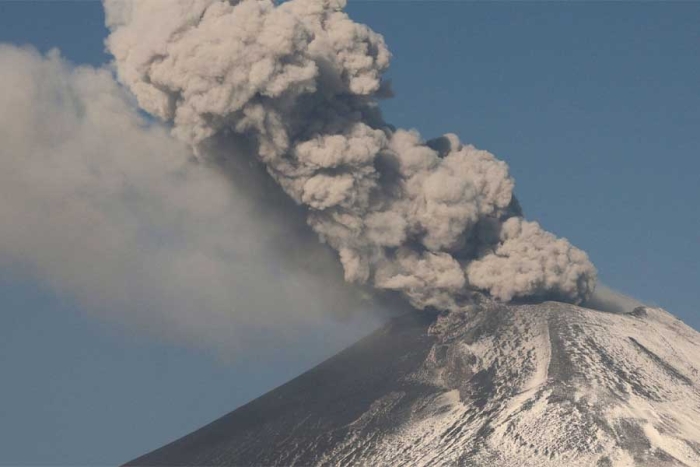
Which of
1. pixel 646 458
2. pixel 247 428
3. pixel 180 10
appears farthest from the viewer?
pixel 247 428

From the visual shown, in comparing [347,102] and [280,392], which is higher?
[347,102]

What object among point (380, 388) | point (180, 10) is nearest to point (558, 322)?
point (380, 388)

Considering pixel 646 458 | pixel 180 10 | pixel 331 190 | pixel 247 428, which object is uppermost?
pixel 180 10

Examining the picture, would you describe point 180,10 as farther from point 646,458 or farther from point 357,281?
point 646,458

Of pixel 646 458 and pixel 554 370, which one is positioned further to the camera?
pixel 554 370

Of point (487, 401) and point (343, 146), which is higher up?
point (343, 146)

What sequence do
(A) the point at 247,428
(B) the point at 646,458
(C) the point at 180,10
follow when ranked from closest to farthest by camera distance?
(B) the point at 646,458, (C) the point at 180,10, (A) the point at 247,428

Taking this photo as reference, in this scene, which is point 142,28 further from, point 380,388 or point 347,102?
point 380,388
